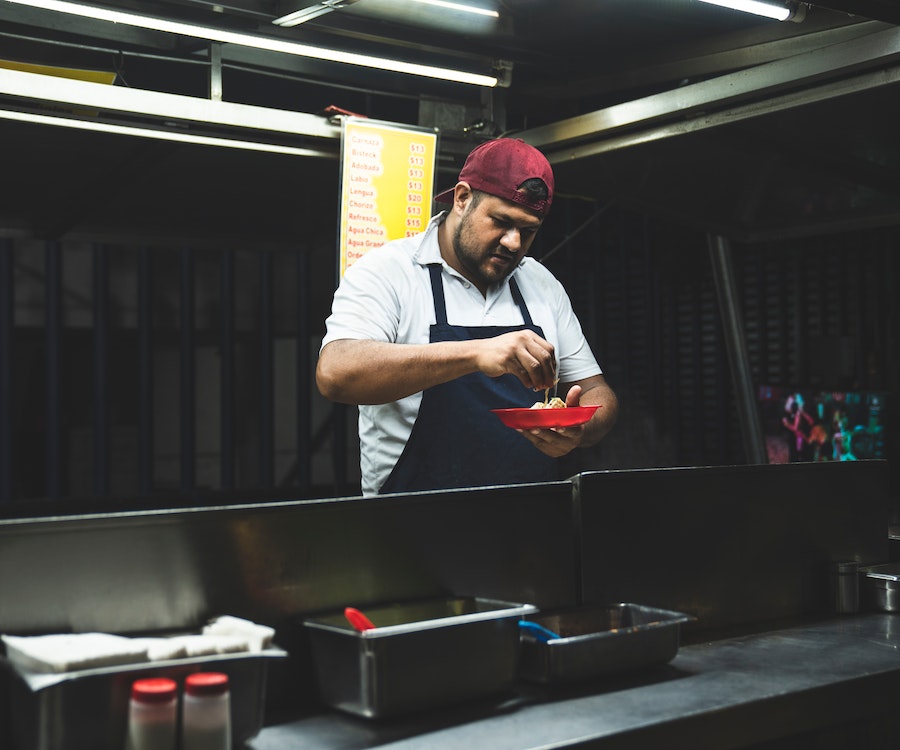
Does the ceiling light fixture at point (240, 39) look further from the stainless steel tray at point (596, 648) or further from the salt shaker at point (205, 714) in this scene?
the salt shaker at point (205, 714)

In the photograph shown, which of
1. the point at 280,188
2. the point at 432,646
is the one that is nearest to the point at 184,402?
the point at 280,188

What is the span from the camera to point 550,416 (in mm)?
2098

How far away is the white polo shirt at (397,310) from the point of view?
8.20 feet

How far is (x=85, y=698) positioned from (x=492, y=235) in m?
1.55

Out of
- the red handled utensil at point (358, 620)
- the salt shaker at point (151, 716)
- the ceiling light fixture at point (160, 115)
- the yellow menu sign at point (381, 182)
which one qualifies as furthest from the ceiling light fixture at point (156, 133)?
the salt shaker at point (151, 716)

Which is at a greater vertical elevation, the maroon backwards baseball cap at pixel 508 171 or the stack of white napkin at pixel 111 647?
the maroon backwards baseball cap at pixel 508 171

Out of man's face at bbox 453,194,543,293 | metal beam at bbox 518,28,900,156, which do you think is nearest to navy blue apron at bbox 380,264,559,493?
man's face at bbox 453,194,543,293

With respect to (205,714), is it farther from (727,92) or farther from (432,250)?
(727,92)

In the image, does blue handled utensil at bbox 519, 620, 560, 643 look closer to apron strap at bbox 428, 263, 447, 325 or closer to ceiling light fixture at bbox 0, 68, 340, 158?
apron strap at bbox 428, 263, 447, 325

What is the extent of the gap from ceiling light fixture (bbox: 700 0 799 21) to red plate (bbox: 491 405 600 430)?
104 cm

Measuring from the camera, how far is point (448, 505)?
1.93 metres

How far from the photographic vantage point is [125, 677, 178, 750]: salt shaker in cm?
133

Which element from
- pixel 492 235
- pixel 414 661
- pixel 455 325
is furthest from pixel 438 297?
pixel 414 661

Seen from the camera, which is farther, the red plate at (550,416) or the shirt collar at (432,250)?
the shirt collar at (432,250)
